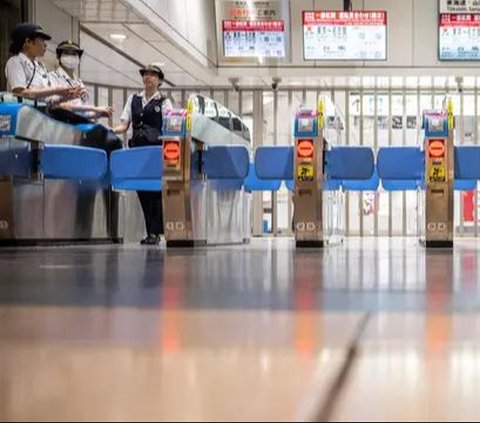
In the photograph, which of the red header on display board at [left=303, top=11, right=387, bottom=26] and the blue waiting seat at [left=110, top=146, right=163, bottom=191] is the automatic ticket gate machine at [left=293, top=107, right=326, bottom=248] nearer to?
the blue waiting seat at [left=110, top=146, right=163, bottom=191]

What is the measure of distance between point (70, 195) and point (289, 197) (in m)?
6.54

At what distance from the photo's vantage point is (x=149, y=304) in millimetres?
1854

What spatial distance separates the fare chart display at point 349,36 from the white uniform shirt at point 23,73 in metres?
5.88

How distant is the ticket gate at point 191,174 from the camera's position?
19.6 feet

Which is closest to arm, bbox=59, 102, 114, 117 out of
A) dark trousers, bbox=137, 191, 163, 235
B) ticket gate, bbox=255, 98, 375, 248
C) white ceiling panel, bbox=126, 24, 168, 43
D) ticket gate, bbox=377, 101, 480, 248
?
dark trousers, bbox=137, 191, 163, 235

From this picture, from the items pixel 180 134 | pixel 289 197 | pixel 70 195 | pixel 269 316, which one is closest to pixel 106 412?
pixel 269 316

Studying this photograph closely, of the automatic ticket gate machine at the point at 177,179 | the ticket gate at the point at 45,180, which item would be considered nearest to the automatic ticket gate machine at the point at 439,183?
the automatic ticket gate machine at the point at 177,179

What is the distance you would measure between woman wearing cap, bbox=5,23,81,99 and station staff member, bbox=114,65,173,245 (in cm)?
81

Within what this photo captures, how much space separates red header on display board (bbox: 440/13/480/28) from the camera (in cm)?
1105

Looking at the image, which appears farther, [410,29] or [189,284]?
[410,29]

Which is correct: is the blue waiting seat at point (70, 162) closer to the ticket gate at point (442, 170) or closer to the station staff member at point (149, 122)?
the station staff member at point (149, 122)

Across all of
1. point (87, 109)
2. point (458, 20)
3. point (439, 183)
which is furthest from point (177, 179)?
point (458, 20)

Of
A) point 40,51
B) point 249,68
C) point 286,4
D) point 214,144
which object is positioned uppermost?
point 286,4

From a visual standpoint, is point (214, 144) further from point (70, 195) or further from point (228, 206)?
point (70, 195)
